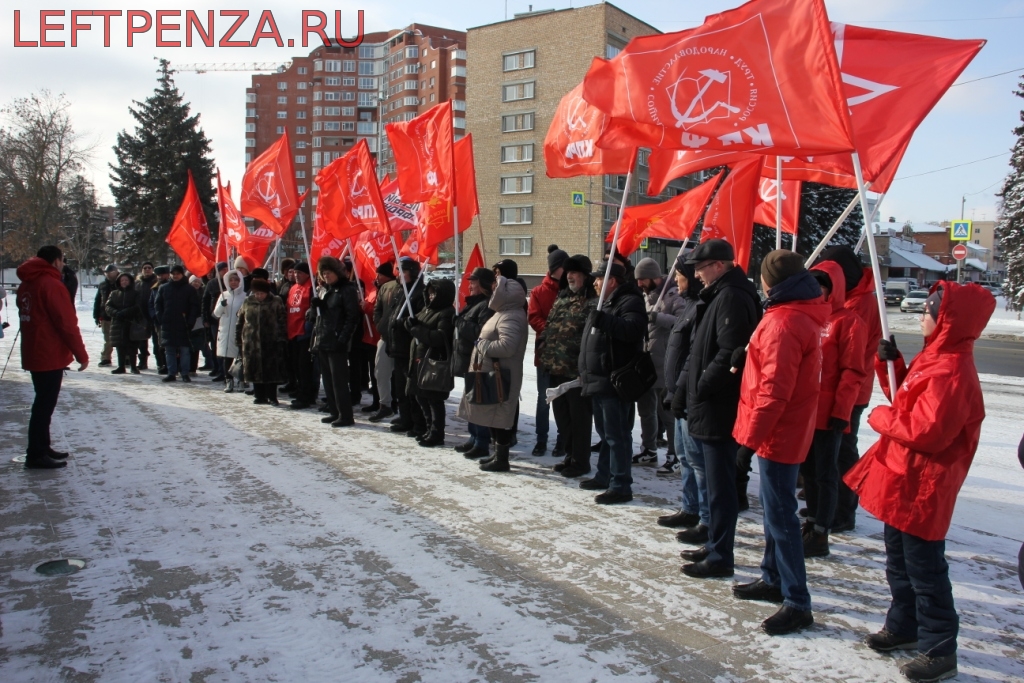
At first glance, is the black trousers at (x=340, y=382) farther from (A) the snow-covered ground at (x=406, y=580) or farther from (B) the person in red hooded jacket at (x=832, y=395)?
(B) the person in red hooded jacket at (x=832, y=395)

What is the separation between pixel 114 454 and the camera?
284 inches

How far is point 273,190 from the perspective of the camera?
36.5 ft

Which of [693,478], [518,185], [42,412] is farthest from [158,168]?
[693,478]

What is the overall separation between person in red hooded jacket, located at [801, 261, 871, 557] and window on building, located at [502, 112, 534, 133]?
5425 centimetres

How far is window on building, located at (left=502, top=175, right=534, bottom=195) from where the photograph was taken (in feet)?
186

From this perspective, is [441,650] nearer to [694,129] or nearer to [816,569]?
[816,569]

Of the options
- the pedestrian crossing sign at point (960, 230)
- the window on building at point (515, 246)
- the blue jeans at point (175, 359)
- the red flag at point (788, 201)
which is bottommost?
the blue jeans at point (175, 359)

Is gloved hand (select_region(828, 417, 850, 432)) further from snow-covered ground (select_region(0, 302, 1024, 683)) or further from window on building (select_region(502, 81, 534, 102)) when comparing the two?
window on building (select_region(502, 81, 534, 102))

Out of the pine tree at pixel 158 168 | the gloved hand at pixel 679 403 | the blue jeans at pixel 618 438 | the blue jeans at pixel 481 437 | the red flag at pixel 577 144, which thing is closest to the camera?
the gloved hand at pixel 679 403

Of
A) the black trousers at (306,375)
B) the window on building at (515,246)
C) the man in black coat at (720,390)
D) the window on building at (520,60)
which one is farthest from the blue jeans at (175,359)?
the window on building at (520,60)

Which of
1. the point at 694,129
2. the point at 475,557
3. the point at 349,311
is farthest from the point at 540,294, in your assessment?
the point at 475,557

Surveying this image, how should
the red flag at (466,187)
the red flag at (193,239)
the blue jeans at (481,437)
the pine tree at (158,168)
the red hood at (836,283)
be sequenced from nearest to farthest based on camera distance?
the red hood at (836,283), the blue jeans at (481,437), the red flag at (466,187), the red flag at (193,239), the pine tree at (158,168)

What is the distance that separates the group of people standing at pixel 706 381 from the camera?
3.41 meters

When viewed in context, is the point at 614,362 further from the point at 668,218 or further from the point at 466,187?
the point at 466,187
